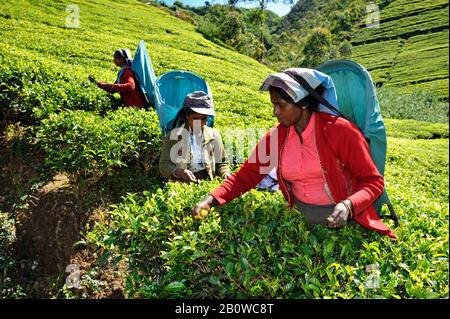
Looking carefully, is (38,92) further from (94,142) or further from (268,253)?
(268,253)

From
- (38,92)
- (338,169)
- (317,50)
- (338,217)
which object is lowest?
(338,217)

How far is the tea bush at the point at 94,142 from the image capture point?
3.91 m

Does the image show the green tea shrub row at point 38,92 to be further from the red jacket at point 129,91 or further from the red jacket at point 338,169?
the red jacket at point 338,169

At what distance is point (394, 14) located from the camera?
6325cm

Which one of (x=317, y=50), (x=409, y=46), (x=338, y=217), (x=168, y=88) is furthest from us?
(x=409, y=46)

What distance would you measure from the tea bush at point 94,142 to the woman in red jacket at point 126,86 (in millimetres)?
1119

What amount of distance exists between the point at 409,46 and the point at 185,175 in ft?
185

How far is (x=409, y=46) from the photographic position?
5156cm

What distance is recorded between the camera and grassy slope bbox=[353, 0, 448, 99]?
129ft

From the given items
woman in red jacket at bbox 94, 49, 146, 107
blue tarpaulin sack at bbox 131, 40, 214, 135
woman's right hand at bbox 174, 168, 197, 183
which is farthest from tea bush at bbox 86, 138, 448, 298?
woman in red jacket at bbox 94, 49, 146, 107

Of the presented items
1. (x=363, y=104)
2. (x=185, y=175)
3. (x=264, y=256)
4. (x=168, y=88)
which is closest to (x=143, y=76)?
(x=168, y=88)

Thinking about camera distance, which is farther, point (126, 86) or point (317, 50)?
point (317, 50)

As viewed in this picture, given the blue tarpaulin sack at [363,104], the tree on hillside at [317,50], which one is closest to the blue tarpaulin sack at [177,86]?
the blue tarpaulin sack at [363,104]
